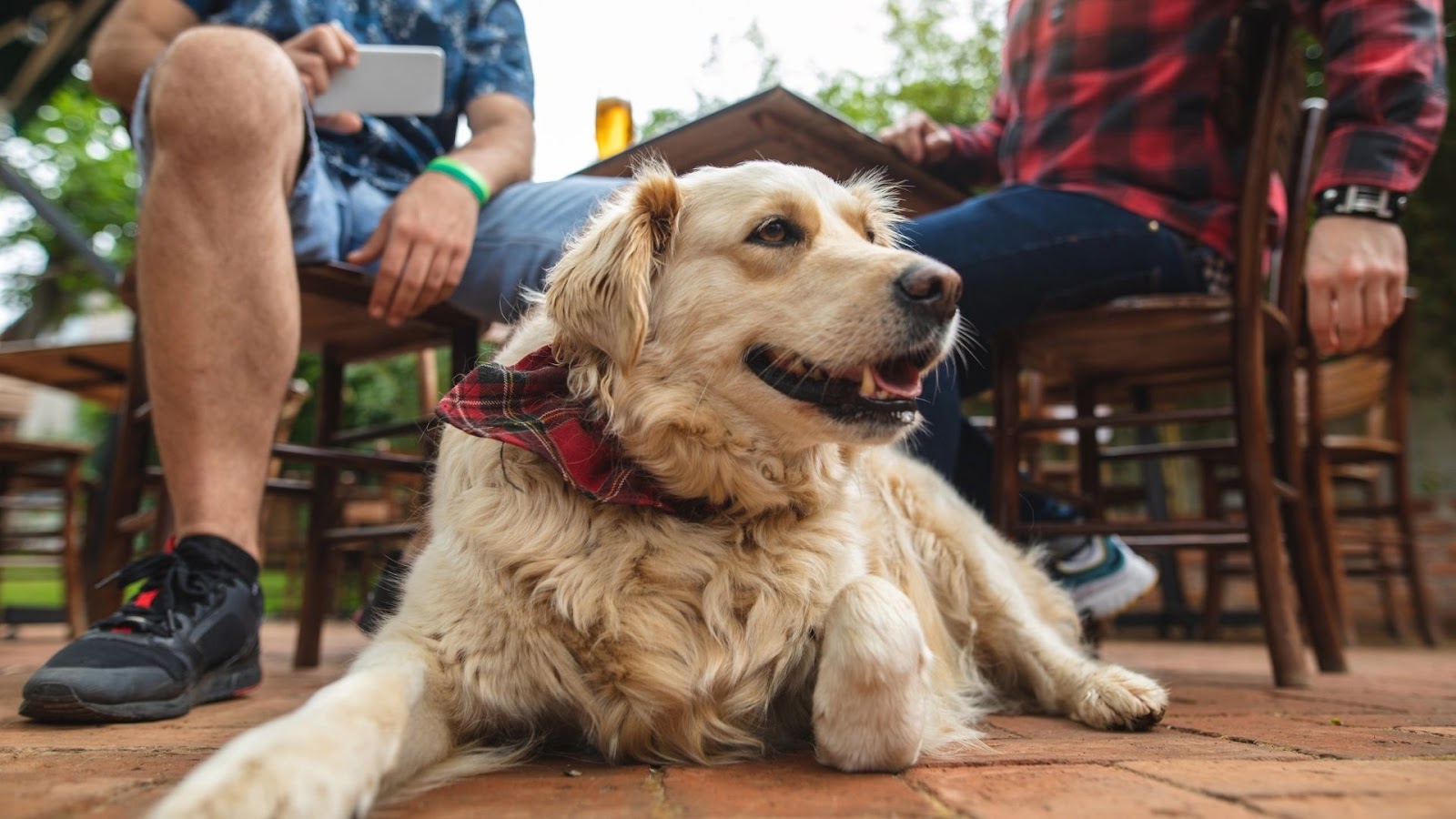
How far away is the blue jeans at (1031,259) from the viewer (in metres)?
2.43

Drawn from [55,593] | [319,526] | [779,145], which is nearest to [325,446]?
[319,526]

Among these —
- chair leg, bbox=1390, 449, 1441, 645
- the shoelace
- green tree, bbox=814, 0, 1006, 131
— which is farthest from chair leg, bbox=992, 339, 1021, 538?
green tree, bbox=814, 0, 1006, 131

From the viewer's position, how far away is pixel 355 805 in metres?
0.97

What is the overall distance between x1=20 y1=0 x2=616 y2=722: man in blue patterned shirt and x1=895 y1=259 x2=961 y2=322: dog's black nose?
1063mm

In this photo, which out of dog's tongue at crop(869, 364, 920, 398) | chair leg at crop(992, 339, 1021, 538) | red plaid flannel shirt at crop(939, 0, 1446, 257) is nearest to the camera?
dog's tongue at crop(869, 364, 920, 398)

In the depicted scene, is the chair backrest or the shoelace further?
the chair backrest

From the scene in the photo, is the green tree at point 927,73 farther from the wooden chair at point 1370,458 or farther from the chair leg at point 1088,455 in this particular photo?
the chair leg at point 1088,455

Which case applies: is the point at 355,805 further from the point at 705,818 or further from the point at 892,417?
the point at 892,417

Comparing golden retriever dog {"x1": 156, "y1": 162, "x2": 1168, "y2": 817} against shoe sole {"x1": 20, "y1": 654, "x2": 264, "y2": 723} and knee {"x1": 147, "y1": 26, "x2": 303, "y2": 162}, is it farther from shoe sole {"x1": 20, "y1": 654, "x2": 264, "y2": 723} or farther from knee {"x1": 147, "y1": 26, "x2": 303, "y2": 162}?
knee {"x1": 147, "y1": 26, "x2": 303, "y2": 162}

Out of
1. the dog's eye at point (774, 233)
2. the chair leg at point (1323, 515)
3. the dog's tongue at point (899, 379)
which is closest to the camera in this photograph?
the dog's tongue at point (899, 379)

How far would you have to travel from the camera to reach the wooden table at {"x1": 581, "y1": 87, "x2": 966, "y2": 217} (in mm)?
2475

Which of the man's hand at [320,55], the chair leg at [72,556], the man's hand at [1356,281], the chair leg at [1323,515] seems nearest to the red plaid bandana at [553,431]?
the man's hand at [320,55]

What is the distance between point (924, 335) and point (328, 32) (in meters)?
1.58

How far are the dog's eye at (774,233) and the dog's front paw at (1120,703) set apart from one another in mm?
1021
